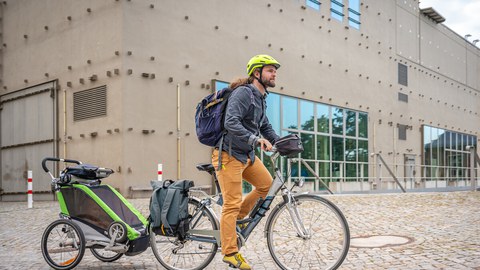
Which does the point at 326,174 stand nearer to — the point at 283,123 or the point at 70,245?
the point at 283,123

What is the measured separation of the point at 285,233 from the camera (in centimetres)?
431

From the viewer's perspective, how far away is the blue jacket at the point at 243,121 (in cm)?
414

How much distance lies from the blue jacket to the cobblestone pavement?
1.31m

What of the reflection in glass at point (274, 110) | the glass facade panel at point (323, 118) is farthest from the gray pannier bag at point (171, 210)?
the glass facade panel at point (323, 118)

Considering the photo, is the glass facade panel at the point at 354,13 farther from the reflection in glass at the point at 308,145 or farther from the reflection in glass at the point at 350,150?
the reflection in glass at the point at 308,145

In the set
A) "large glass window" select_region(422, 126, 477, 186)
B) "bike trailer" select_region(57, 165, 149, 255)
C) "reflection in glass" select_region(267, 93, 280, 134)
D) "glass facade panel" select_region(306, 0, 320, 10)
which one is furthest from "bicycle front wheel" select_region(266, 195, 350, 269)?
"large glass window" select_region(422, 126, 477, 186)

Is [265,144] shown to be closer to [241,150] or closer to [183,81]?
[241,150]

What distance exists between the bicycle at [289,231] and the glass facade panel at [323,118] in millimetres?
16185

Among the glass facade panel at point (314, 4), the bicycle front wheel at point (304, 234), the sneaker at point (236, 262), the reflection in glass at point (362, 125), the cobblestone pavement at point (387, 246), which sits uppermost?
the glass facade panel at point (314, 4)

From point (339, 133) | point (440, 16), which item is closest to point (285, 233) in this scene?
point (339, 133)

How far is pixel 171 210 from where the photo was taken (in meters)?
4.63

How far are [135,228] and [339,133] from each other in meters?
17.4

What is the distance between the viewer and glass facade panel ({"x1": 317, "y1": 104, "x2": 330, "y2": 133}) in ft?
67.2

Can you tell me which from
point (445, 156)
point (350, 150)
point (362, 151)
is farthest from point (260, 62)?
point (445, 156)
